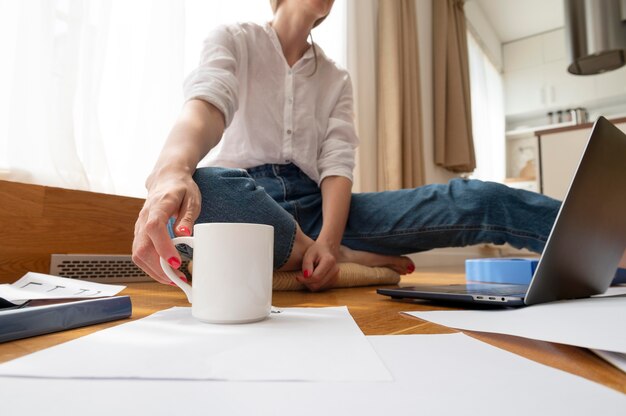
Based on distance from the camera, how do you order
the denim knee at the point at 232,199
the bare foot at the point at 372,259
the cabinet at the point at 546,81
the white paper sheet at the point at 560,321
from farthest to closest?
the cabinet at the point at 546,81 < the bare foot at the point at 372,259 < the denim knee at the point at 232,199 < the white paper sheet at the point at 560,321

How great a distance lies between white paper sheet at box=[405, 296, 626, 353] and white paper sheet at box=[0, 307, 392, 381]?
0.44 ft

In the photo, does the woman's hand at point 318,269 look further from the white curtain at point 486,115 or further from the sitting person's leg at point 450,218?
the white curtain at point 486,115

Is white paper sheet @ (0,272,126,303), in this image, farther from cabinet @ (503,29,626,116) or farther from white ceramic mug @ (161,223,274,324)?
cabinet @ (503,29,626,116)

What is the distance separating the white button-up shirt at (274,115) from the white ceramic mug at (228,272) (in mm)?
590

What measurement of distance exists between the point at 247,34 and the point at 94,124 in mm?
468

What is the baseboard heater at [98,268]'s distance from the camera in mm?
1086

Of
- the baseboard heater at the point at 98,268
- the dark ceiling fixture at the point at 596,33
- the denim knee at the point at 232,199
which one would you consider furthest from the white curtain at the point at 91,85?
the dark ceiling fixture at the point at 596,33

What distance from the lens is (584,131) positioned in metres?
2.00

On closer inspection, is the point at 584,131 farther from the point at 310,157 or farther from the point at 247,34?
the point at 247,34

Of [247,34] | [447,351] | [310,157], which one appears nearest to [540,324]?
[447,351]

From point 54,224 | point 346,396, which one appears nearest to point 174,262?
point 346,396

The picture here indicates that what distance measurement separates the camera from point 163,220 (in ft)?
1.50

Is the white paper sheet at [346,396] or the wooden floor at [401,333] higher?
the white paper sheet at [346,396]

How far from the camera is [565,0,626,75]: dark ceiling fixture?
8.89 feet
